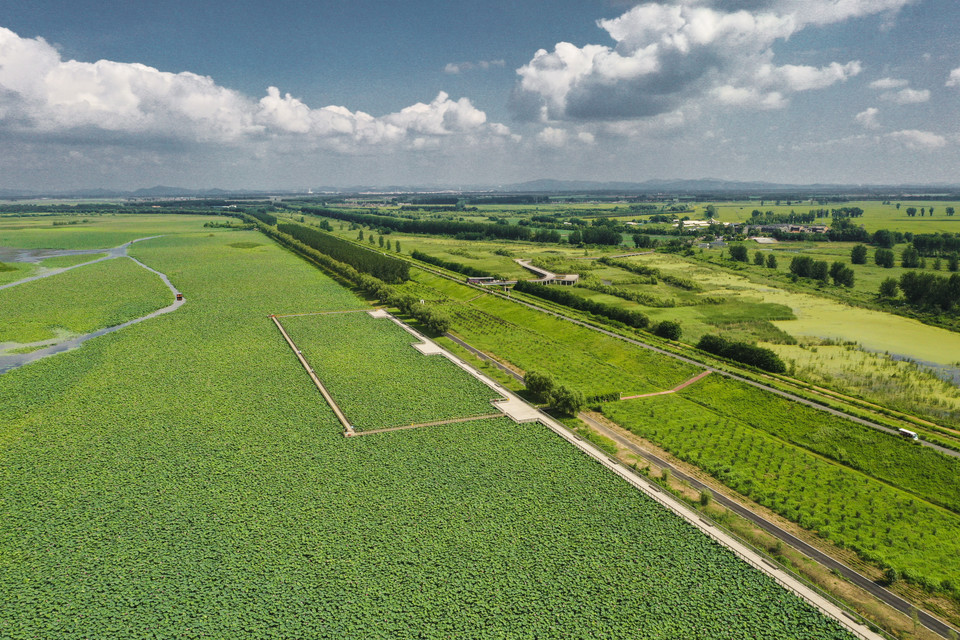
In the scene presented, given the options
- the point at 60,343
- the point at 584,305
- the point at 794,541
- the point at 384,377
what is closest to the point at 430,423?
the point at 384,377

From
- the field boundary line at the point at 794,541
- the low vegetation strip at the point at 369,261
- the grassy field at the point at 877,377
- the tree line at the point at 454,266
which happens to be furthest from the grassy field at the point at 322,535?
the tree line at the point at 454,266

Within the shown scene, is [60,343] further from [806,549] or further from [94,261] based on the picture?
[94,261]

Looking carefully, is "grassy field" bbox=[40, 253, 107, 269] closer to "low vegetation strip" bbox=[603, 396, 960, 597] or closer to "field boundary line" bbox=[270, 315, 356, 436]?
"field boundary line" bbox=[270, 315, 356, 436]

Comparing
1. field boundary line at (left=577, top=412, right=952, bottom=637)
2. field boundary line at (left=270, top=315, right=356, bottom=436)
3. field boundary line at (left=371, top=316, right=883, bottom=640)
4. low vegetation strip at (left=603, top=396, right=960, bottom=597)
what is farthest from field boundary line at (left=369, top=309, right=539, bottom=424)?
field boundary line at (left=270, top=315, right=356, bottom=436)

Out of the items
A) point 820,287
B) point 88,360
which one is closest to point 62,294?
point 88,360

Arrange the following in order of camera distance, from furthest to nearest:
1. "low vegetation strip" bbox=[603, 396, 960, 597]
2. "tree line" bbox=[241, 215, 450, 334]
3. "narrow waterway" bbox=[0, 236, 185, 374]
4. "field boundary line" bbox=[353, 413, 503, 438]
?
"tree line" bbox=[241, 215, 450, 334], "narrow waterway" bbox=[0, 236, 185, 374], "field boundary line" bbox=[353, 413, 503, 438], "low vegetation strip" bbox=[603, 396, 960, 597]

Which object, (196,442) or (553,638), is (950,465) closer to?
(553,638)

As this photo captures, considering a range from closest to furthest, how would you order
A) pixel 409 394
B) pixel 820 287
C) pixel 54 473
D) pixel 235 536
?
pixel 235 536 → pixel 54 473 → pixel 409 394 → pixel 820 287
